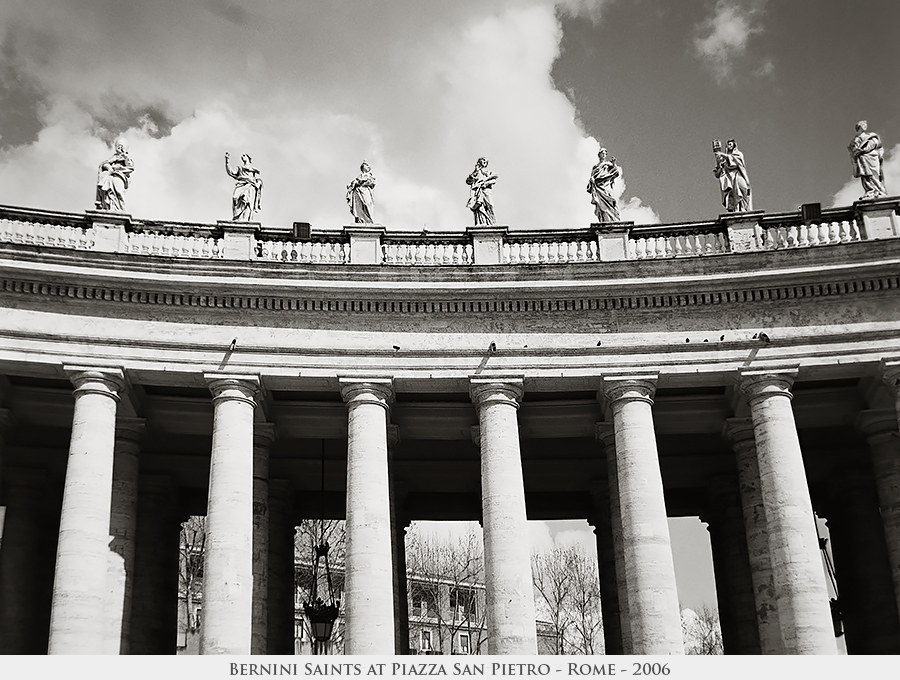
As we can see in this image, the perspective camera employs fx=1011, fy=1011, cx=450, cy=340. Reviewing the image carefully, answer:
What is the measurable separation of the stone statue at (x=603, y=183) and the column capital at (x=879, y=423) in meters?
12.5

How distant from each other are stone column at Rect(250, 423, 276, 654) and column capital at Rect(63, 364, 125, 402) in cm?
584

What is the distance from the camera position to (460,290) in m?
36.7

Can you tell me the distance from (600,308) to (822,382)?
9.89 m

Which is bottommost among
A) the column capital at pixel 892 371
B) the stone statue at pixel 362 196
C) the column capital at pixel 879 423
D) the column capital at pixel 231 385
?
the column capital at pixel 879 423

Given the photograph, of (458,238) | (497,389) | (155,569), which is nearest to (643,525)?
(497,389)

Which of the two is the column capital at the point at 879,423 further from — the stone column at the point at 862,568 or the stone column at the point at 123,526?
the stone column at the point at 123,526

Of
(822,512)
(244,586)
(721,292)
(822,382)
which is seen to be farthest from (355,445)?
(822,512)

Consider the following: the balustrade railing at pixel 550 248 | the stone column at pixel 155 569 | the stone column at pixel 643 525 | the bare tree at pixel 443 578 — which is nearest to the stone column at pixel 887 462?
the stone column at pixel 643 525

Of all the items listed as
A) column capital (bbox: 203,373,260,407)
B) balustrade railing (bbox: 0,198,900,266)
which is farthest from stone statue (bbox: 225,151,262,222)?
column capital (bbox: 203,373,260,407)

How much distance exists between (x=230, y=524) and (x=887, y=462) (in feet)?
80.9

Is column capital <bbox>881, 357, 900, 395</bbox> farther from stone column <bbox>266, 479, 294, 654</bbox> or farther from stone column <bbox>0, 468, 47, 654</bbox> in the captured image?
stone column <bbox>0, 468, 47, 654</bbox>

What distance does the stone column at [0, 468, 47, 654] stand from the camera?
135 feet

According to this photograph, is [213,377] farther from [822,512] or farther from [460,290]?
[822,512]

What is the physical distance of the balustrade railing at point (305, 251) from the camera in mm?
38375
